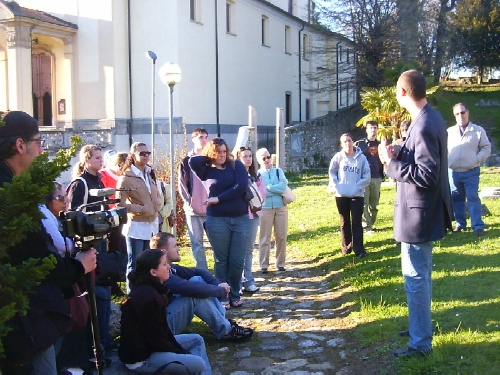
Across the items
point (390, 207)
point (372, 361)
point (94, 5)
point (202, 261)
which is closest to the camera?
point (372, 361)

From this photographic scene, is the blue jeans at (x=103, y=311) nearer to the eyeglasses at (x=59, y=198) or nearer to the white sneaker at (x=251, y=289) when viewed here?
the eyeglasses at (x=59, y=198)

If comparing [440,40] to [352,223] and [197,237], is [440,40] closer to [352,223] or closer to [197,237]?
[352,223]

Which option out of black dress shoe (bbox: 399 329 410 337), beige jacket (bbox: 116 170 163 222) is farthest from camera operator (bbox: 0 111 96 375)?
beige jacket (bbox: 116 170 163 222)

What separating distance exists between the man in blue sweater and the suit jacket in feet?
6.55

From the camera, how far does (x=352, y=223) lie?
31.6 ft

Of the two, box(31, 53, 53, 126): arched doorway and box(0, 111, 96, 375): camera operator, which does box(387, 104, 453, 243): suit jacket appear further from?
box(31, 53, 53, 126): arched doorway

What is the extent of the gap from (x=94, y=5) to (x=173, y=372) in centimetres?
2570

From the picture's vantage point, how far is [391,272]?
8.35m

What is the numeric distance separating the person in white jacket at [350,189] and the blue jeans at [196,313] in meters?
3.84

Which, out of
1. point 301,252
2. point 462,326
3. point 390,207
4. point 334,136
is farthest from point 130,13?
point 462,326

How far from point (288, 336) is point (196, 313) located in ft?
3.49

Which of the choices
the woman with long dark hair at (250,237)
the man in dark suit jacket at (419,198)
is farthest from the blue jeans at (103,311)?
the man in dark suit jacket at (419,198)

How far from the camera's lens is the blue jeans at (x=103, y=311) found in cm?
573

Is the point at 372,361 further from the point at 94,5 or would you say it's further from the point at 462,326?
the point at 94,5
